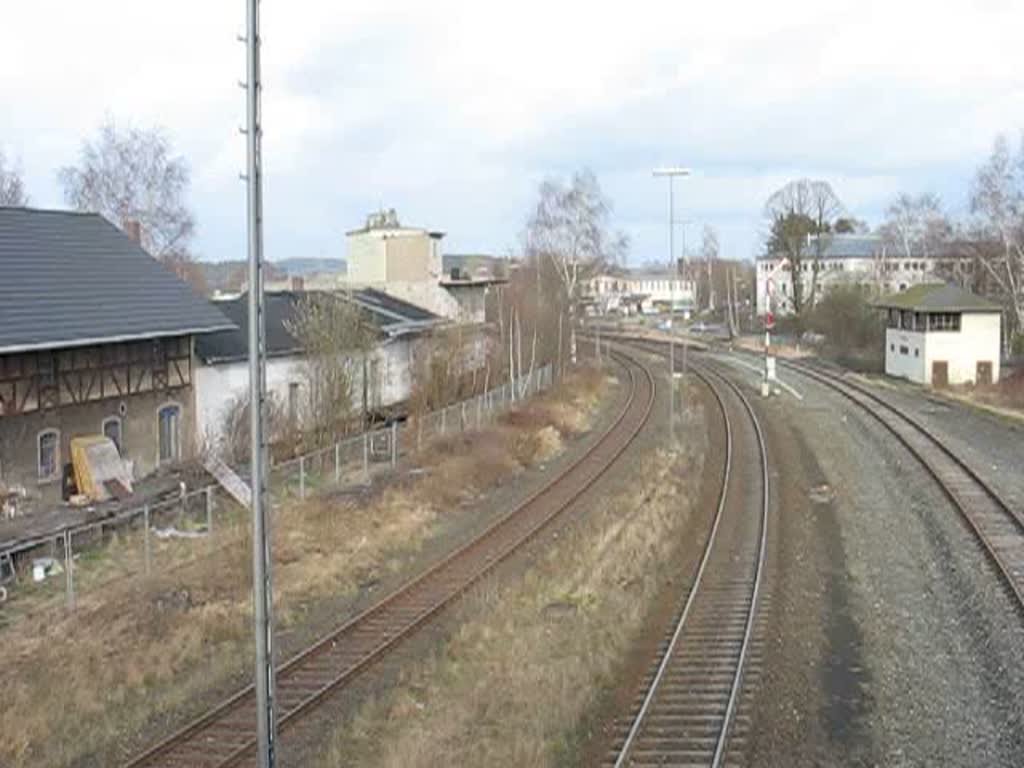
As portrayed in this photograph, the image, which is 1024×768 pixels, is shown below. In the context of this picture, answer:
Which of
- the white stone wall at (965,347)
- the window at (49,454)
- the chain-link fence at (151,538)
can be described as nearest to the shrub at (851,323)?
the white stone wall at (965,347)

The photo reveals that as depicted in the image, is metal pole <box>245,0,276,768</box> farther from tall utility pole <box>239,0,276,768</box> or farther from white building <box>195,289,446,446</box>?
white building <box>195,289,446,446</box>

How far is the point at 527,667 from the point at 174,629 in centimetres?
470

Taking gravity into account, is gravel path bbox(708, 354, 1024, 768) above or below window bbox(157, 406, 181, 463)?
below

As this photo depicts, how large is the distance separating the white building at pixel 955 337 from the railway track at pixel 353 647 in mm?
30018

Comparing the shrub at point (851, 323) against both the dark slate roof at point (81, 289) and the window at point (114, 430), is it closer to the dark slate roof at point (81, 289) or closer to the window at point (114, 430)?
the dark slate roof at point (81, 289)

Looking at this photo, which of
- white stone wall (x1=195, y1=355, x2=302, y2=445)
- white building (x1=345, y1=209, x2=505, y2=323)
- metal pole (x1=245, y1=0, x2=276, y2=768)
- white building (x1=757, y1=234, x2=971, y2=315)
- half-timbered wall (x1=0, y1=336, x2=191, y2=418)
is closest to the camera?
metal pole (x1=245, y1=0, x2=276, y2=768)

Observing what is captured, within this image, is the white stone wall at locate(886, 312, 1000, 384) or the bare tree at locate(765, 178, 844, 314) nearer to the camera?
the white stone wall at locate(886, 312, 1000, 384)

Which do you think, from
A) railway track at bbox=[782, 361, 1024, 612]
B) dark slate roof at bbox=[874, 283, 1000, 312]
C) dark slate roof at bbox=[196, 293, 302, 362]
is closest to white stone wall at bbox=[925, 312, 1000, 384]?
dark slate roof at bbox=[874, 283, 1000, 312]

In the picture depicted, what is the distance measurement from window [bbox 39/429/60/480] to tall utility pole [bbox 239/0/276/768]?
17.0 meters

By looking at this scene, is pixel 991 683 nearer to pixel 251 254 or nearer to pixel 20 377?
pixel 251 254

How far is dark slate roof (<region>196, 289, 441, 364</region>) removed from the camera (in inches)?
1195

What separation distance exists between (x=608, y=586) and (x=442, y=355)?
21283mm

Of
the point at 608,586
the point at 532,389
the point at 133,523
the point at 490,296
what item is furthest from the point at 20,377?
the point at 490,296

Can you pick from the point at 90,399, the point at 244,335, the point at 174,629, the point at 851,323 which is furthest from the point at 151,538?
the point at 851,323
